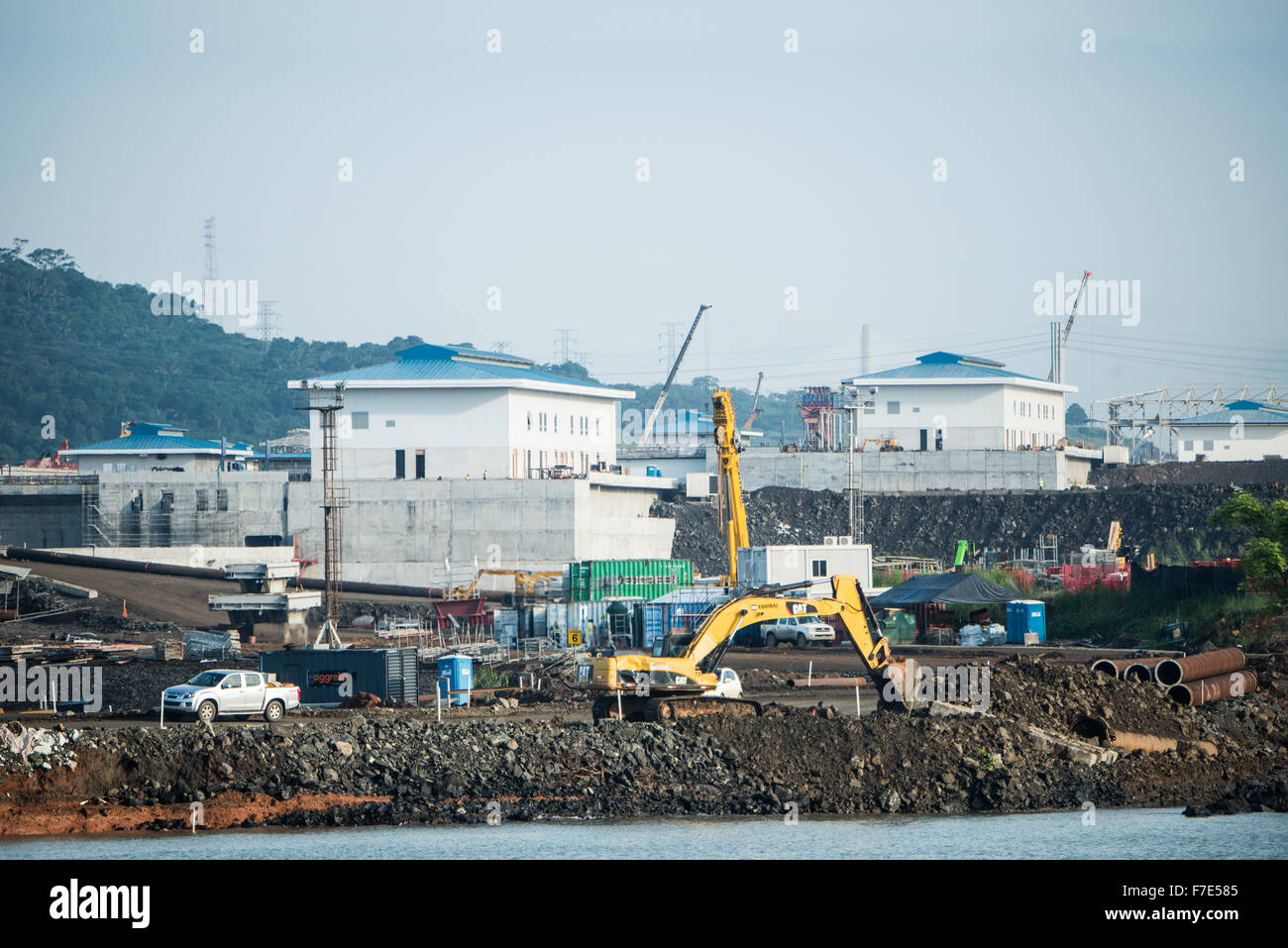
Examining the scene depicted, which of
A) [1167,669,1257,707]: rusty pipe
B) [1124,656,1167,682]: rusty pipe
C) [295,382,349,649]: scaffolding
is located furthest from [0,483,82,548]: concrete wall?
[1167,669,1257,707]: rusty pipe

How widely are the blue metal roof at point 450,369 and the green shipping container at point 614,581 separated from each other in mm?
22525

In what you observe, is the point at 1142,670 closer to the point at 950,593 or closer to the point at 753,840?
the point at 753,840

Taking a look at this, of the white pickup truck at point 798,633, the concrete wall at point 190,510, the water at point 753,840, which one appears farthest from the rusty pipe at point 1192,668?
the concrete wall at point 190,510

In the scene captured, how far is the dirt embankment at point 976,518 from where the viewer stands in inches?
3568

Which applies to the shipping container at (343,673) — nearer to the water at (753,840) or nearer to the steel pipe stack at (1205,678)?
the water at (753,840)

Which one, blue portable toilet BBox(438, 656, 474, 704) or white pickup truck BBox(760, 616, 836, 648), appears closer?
blue portable toilet BBox(438, 656, 474, 704)

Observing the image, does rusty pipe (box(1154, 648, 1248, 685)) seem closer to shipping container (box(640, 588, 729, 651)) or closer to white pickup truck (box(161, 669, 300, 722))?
shipping container (box(640, 588, 729, 651))

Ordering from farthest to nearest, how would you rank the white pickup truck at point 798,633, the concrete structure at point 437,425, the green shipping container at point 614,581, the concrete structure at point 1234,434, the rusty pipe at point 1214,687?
the concrete structure at point 1234,434
the concrete structure at point 437,425
the green shipping container at point 614,581
the white pickup truck at point 798,633
the rusty pipe at point 1214,687

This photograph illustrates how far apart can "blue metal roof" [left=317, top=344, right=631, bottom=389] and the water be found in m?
59.0

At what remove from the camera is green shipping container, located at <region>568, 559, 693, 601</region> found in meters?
62.0
